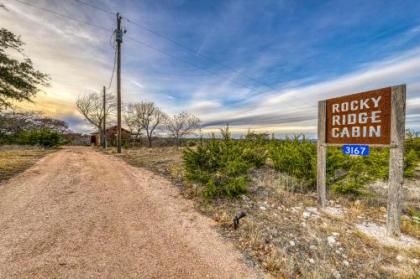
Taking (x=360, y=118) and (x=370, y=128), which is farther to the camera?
(x=360, y=118)

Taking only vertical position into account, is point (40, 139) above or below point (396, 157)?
above

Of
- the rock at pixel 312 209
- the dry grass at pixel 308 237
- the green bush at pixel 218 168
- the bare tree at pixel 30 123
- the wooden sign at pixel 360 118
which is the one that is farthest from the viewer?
the bare tree at pixel 30 123

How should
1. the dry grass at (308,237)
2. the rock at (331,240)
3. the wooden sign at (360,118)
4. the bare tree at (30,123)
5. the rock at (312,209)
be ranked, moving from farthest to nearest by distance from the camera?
the bare tree at (30,123)
the rock at (312,209)
the wooden sign at (360,118)
the rock at (331,240)
the dry grass at (308,237)

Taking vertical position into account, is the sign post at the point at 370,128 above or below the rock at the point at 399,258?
above

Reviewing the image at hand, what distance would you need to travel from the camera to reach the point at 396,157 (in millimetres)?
4160

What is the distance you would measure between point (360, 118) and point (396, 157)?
1140 mm

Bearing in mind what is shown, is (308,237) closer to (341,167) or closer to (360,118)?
A: (360,118)

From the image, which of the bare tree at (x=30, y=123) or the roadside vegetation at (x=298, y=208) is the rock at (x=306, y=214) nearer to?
the roadside vegetation at (x=298, y=208)

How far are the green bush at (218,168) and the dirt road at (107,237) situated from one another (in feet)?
2.61

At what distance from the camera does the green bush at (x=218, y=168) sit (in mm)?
5637

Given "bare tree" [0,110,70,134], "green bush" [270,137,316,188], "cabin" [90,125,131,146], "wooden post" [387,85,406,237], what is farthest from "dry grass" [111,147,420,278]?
"cabin" [90,125,131,146]

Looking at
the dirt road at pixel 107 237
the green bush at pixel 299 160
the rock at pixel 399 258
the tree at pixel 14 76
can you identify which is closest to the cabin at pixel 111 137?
the tree at pixel 14 76

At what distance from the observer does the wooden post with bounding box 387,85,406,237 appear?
4148 millimetres

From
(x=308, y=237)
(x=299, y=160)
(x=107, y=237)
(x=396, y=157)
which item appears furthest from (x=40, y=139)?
(x=396, y=157)
